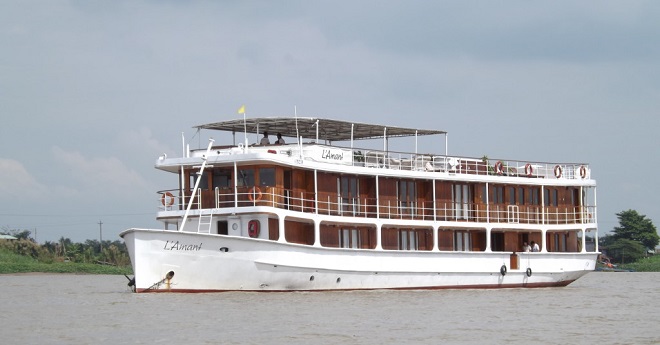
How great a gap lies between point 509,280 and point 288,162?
10972 millimetres

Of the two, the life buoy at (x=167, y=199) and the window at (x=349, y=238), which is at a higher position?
the life buoy at (x=167, y=199)

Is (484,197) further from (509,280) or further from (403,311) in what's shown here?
(403,311)

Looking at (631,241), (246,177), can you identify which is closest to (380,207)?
(246,177)

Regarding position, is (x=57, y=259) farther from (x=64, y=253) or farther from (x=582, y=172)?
(x=582, y=172)

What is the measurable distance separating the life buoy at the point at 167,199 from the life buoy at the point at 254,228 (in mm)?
2944

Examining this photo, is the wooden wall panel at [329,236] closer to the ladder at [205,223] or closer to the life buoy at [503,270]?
the ladder at [205,223]

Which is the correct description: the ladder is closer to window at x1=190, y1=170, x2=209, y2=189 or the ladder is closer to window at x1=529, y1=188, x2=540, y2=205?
window at x1=190, y1=170, x2=209, y2=189

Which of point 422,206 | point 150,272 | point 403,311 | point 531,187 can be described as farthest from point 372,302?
point 531,187

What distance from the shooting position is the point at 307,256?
32.1 meters

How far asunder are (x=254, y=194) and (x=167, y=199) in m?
3.45

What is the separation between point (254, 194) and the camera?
31.7 meters

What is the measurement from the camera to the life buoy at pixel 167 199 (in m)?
33.6

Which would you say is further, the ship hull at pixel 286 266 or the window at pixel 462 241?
the window at pixel 462 241

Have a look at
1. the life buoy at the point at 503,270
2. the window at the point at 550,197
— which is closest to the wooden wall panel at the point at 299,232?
the life buoy at the point at 503,270
